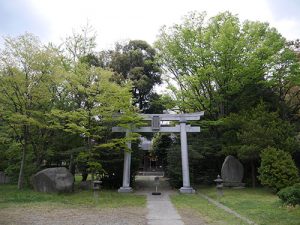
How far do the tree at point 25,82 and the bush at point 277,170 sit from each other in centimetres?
1240

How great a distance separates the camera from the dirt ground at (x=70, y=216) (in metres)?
9.52

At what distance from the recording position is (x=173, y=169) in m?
21.9

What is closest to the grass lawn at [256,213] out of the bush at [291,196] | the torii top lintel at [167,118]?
the bush at [291,196]

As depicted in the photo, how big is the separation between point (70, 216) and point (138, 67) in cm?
1949

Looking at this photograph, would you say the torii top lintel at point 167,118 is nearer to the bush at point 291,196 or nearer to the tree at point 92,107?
the tree at point 92,107

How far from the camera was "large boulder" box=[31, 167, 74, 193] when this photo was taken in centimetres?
1667

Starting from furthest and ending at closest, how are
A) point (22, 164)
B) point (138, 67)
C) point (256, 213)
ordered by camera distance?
point (138, 67) → point (22, 164) → point (256, 213)

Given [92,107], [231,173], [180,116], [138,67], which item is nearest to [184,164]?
[180,116]

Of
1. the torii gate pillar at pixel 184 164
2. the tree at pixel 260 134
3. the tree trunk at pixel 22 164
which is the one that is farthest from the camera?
the torii gate pillar at pixel 184 164

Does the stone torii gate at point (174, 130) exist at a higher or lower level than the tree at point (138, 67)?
lower

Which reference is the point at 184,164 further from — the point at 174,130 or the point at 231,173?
the point at 231,173

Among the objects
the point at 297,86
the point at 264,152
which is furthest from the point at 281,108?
the point at 264,152

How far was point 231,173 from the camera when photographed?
21.0 m

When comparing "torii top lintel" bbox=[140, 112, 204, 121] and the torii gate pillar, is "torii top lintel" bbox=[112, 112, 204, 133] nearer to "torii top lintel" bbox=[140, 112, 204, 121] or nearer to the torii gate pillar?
"torii top lintel" bbox=[140, 112, 204, 121]
